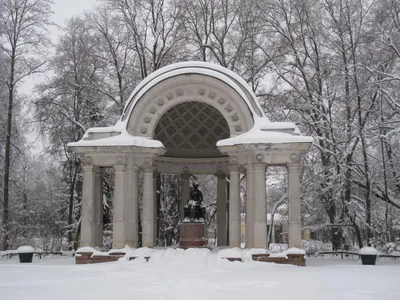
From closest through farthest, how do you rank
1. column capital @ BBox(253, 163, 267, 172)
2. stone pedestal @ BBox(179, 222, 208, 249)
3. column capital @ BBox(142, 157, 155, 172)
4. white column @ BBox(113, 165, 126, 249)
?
1. column capital @ BBox(253, 163, 267, 172)
2. white column @ BBox(113, 165, 126, 249)
3. column capital @ BBox(142, 157, 155, 172)
4. stone pedestal @ BBox(179, 222, 208, 249)

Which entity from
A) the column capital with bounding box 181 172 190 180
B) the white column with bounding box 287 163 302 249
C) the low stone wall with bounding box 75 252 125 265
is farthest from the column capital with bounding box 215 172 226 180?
the low stone wall with bounding box 75 252 125 265

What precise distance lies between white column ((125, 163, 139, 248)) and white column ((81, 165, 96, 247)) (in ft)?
4.70

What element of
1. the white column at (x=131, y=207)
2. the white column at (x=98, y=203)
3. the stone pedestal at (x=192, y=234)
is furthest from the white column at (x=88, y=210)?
the stone pedestal at (x=192, y=234)

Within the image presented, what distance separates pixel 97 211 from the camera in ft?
67.1

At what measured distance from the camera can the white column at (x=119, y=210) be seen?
18219mm

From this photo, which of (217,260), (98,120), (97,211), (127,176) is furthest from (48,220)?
(217,260)

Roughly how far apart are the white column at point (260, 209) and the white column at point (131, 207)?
4689 millimetres

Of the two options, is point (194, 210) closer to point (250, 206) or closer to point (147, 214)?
point (147, 214)

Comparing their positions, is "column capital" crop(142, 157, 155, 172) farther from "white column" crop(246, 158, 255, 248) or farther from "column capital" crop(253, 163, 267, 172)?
"column capital" crop(253, 163, 267, 172)

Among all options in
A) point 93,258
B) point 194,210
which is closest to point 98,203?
point 93,258

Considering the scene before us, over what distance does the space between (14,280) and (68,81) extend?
54.4 feet

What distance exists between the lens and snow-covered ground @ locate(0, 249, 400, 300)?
1016 cm

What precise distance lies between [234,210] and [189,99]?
15.6 feet

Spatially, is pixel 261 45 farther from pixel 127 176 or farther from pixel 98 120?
pixel 127 176
